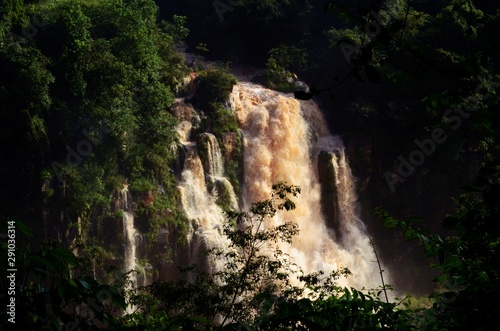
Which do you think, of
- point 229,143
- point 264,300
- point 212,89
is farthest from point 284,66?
point 264,300

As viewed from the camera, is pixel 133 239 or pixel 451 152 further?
pixel 451 152

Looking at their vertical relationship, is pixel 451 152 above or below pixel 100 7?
below

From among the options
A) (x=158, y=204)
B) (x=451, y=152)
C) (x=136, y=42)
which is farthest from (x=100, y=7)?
(x=451, y=152)

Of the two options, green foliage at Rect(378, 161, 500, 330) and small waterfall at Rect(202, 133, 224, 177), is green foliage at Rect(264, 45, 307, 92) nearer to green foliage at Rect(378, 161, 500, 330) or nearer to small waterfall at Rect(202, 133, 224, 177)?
small waterfall at Rect(202, 133, 224, 177)

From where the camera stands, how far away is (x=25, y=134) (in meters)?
17.5

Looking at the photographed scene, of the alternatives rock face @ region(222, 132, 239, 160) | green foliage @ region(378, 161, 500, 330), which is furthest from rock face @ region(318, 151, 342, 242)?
green foliage @ region(378, 161, 500, 330)

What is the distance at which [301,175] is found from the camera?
23.2 metres

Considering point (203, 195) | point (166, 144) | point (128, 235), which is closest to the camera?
point (128, 235)

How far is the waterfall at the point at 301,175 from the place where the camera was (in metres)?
22.2

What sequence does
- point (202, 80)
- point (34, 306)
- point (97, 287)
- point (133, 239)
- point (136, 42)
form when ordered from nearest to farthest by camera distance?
1. point (34, 306)
2. point (97, 287)
3. point (133, 239)
4. point (136, 42)
5. point (202, 80)

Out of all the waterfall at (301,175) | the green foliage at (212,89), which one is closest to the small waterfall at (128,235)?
the waterfall at (301,175)

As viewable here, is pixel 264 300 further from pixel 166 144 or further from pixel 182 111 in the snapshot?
pixel 182 111

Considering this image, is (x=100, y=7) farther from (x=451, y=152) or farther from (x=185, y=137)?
(x=451, y=152)

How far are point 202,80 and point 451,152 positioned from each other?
10824 millimetres
